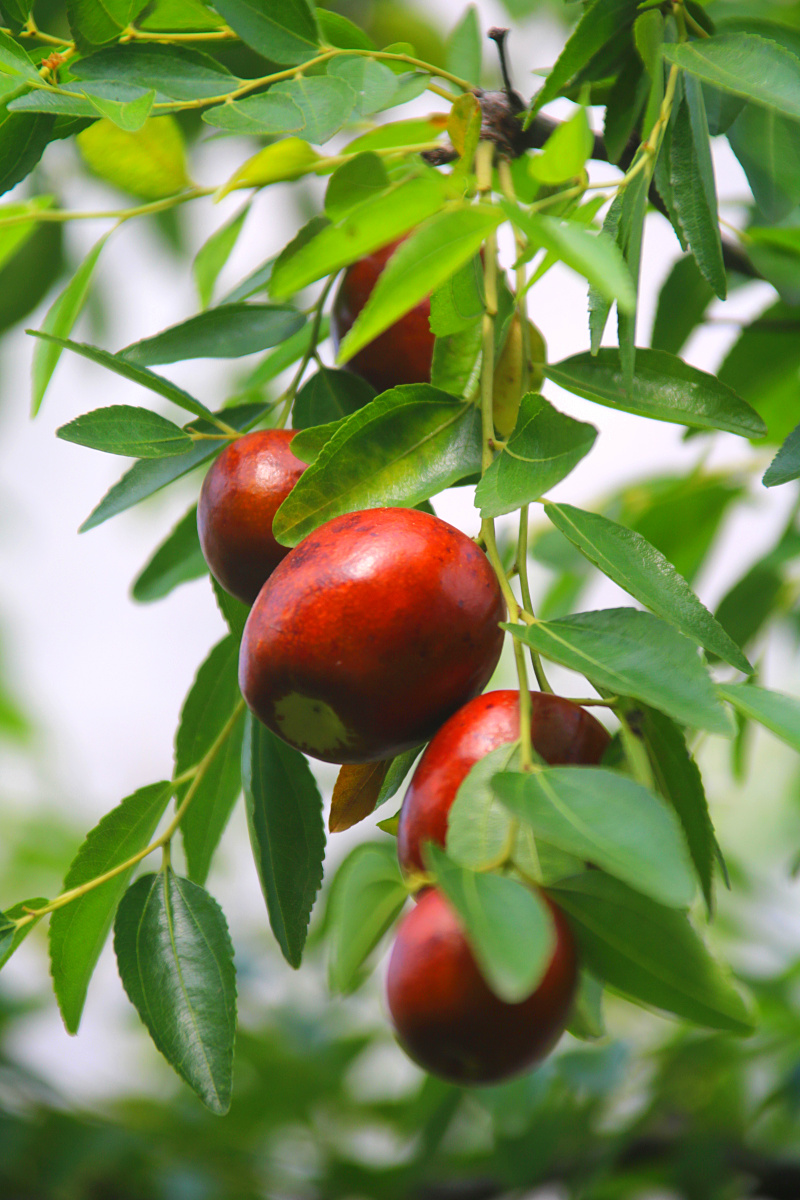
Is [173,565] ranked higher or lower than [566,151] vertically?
lower

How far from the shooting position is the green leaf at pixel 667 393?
0.47 m

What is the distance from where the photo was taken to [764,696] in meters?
0.41

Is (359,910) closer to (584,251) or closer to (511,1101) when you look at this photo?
(584,251)

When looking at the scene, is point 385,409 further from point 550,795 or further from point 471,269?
point 550,795

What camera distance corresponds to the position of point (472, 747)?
1.28 feet

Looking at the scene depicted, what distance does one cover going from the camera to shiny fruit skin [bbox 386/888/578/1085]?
0.34 meters

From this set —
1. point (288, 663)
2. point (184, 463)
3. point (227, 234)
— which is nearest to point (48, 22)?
point (227, 234)

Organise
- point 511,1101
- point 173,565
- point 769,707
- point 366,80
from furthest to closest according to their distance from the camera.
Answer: point 511,1101, point 173,565, point 366,80, point 769,707

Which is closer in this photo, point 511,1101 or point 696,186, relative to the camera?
point 696,186

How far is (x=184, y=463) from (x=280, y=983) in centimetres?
115

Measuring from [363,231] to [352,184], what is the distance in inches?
4.9

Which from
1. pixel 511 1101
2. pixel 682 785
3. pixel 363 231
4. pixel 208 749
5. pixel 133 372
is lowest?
pixel 511 1101

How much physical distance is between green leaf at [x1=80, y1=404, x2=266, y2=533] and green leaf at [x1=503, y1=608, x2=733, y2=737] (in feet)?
0.70

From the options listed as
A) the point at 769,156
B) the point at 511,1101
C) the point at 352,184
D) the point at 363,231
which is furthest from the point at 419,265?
the point at 511,1101
